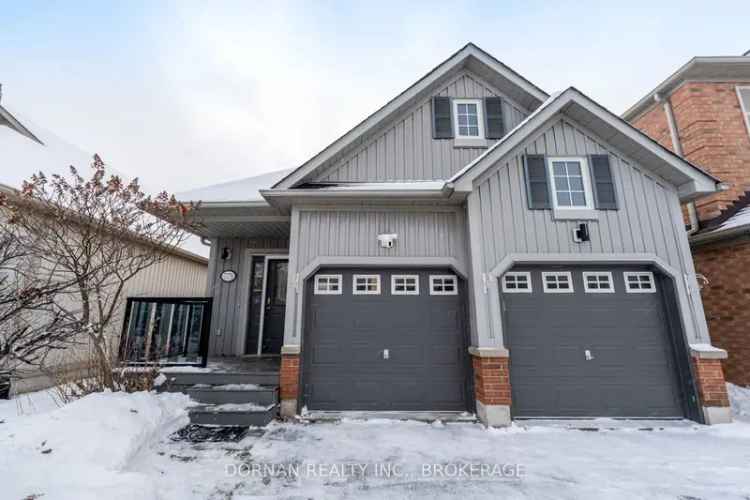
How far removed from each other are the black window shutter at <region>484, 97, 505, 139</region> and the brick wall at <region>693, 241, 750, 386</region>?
4717 millimetres

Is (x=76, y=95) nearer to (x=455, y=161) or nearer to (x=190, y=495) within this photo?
(x=455, y=161)

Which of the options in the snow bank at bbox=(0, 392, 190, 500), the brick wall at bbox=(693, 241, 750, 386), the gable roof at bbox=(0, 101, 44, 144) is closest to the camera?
the snow bank at bbox=(0, 392, 190, 500)

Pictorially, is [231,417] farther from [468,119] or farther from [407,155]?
[468,119]

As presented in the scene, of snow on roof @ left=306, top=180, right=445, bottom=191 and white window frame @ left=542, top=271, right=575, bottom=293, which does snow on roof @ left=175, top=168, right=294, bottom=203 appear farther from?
white window frame @ left=542, top=271, right=575, bottom=293

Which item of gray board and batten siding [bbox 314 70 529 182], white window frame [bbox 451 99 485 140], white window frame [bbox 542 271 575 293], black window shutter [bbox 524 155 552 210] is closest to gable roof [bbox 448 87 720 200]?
black window shutter [bbox 524 155 552 210]

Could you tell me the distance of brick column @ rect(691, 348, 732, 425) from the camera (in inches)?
175

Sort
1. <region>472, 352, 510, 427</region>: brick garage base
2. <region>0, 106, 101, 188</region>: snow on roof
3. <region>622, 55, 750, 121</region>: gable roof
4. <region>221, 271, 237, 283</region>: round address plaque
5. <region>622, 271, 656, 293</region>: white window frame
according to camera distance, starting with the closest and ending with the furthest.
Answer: <region>472, 352, 510, 427</region>: brick garage base < <region>622, 271, 656, 293</region>: white window frame < <region>0, 106, 101, 188</region>: snow on roof < <region>622, 55, 750, 121</region>: gable roof < <region>221, 271, 237, 283</region>: round address plaque

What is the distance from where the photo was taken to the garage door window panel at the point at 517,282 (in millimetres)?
5160

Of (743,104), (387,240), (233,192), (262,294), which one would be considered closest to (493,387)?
(387,240)

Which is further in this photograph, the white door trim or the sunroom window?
the white door trim

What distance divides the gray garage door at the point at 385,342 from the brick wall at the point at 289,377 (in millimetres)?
249

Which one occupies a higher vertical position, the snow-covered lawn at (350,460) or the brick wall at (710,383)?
the brick wall at (710,383)

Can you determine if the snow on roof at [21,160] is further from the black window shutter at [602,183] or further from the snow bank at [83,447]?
the black window shutter at [602,183]

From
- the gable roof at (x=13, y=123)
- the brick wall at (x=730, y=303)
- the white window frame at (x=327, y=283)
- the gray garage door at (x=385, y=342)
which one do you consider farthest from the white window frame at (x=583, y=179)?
the gable roof at (x=13, y=123)
